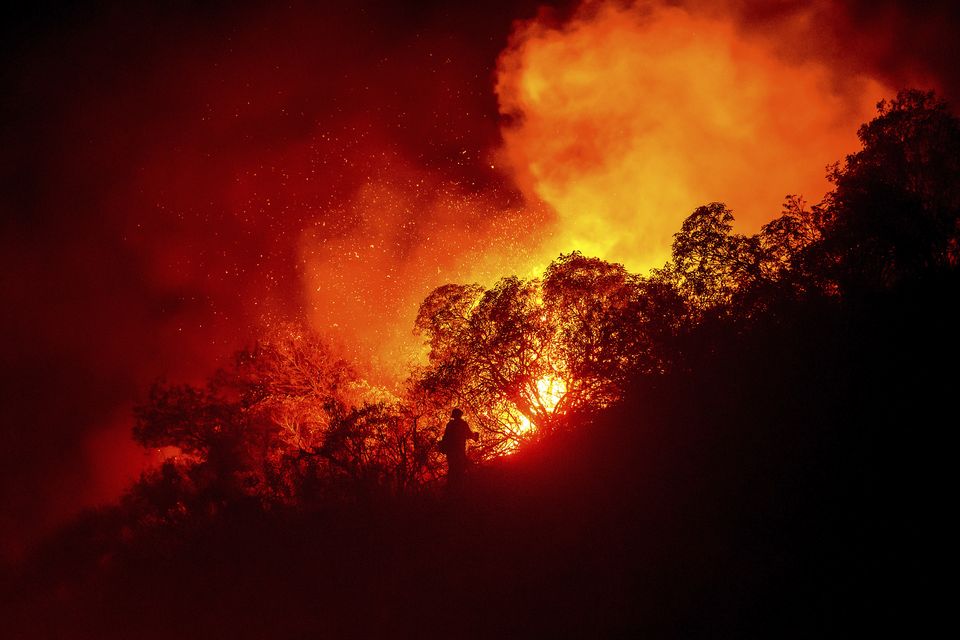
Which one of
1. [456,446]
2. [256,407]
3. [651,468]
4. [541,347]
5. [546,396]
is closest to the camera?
[651,468]

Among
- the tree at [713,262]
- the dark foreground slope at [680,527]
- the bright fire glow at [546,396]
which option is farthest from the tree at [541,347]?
the dark foreground slope at [680,527]

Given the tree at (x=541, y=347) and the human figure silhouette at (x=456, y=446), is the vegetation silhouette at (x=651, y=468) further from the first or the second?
the human figure silhouette at (x=456, y=446)

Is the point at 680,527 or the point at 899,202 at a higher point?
the point at 899,202

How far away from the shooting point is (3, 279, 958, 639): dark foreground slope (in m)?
7.11

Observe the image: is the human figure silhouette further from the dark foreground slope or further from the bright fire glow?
the bright fire glow

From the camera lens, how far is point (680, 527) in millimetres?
8719

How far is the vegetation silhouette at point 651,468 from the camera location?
7.58m

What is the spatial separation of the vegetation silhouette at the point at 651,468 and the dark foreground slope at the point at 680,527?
0.15ft

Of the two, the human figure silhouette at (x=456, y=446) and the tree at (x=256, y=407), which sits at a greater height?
the tree at (x=256, y=407)

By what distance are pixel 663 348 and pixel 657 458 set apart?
5.58 meters

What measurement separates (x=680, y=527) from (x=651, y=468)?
2.12 m

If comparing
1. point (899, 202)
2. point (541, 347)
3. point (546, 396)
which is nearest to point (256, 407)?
point (546, 396)

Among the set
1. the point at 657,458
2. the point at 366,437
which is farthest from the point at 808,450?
the point at 366,437

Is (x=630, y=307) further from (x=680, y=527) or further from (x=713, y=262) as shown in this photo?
(x=680, y=527)
